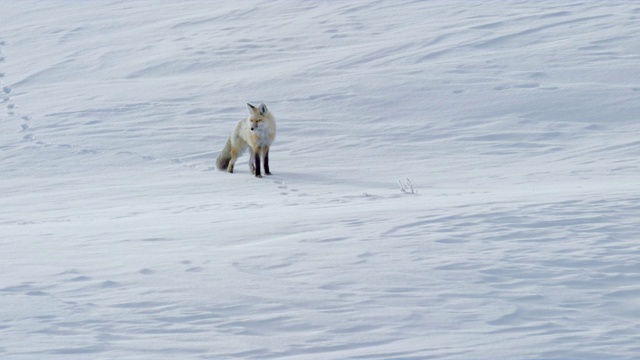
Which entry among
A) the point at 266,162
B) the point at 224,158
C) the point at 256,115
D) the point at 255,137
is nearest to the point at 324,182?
the point at 266,162

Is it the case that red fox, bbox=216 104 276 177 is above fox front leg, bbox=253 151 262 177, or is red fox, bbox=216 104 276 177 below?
above

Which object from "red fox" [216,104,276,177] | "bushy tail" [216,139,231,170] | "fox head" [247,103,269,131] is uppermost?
"fox head" [247,103,269,131]

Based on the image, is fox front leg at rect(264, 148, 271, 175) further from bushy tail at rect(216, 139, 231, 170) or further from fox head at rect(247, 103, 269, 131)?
bushy tail at rect(216, 139, 231, 170)

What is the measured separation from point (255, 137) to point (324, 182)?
1.13m

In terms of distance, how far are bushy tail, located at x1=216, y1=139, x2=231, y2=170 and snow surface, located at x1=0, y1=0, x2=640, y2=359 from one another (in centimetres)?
21

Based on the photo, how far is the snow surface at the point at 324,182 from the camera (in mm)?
4477

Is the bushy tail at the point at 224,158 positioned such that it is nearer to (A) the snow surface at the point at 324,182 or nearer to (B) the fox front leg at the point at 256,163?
(A) the snow surface at the point at 324,182

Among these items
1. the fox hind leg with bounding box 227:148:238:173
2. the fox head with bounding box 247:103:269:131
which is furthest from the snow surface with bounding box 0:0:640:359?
the fox head with bounding box 247:103:269:131

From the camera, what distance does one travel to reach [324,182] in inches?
448

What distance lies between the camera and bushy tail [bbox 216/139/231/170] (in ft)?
40.9

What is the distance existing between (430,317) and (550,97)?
10902 mm

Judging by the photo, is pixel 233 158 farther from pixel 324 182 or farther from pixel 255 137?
pixel 324 182

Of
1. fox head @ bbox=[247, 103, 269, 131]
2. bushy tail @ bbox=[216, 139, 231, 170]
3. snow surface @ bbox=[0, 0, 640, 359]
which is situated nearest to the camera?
snow surface @ bbox=[0, 0, 640, 359]

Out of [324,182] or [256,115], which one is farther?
[256,115]
